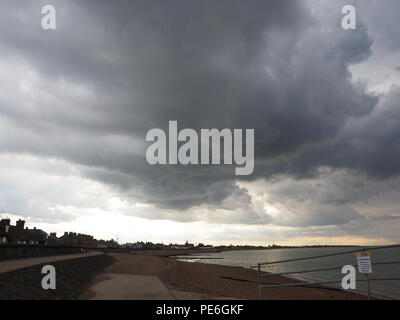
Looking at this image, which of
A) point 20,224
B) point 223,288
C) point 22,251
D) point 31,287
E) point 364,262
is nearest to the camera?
point 364,262

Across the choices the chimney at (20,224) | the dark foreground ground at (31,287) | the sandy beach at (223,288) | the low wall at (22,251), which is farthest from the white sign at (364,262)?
the chimney at (20,224)

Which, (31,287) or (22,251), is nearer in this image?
(31,287)

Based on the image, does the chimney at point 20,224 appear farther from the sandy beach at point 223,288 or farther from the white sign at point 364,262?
the white sign at point 364,262

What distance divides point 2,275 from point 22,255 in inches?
806

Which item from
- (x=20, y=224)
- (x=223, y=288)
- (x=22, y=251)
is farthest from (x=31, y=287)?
(x=20, y=224)

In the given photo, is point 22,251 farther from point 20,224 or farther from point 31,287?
point 20,224

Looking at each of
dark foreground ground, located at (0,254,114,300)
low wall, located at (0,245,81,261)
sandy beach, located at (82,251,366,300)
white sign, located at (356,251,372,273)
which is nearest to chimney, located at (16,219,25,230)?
low wall, located at (0,245,81,261)

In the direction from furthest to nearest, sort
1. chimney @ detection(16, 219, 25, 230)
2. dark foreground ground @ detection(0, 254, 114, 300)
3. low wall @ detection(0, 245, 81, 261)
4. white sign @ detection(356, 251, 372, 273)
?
chimney @ detection(16, 219, 25, 230), low wall @ detection(0, 245, 81, 261), dark foreground ground @ detection(0, 254, 114, 300), white sign @ detection(356, 251, 372, 273)

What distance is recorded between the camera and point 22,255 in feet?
103

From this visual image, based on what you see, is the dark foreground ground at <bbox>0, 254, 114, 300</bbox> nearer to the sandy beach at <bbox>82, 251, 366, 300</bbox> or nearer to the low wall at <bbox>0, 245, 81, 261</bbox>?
the sandy beach at <bbox>82, 251, 366, 300</bbox>
